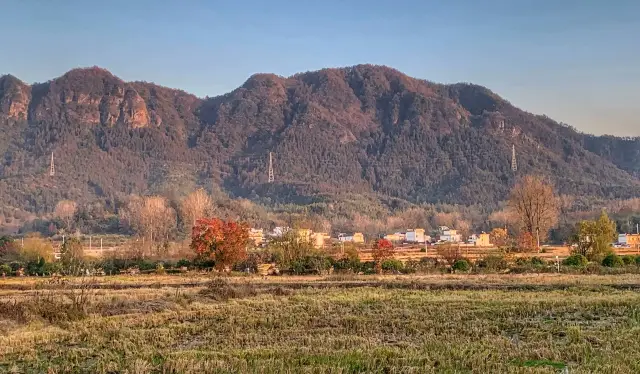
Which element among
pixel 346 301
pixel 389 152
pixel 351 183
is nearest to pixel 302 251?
pixel 346 301

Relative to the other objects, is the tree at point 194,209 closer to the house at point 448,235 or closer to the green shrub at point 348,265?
the house at point 448,235

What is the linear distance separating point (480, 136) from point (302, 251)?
158m

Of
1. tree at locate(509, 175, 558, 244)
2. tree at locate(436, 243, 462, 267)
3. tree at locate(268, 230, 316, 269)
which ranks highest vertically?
tree at locate(509, 175, 558, 244)

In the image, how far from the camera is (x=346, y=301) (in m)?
23.8

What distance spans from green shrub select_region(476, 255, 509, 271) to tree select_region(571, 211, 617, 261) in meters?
7.61

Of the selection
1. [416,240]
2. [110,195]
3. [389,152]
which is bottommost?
[416,240]

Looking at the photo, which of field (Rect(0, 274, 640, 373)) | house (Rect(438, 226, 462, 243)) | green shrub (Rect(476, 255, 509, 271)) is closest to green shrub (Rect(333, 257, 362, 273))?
green shrub (Rect(476, 255, 509, 271))

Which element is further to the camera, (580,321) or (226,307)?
(226,307)

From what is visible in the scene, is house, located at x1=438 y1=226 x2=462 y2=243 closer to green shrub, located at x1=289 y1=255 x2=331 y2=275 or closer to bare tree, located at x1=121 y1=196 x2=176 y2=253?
bare tree, located at x1=121 y1=196 x2=176 y2=253

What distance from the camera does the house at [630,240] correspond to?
68.4 metres

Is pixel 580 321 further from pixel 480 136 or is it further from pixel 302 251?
pixel 480 136

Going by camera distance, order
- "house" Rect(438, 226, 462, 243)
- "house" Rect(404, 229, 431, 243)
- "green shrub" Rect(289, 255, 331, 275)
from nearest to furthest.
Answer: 1. "green shrub" Rect(289, 255, 331, 275)
2. "house" Rect(438, 226, 462, 243)
3. "house" Rect(404, 229, 431, 243)

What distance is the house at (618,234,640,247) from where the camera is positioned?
68375 mm

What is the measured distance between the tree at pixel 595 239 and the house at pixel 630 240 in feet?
57.3
